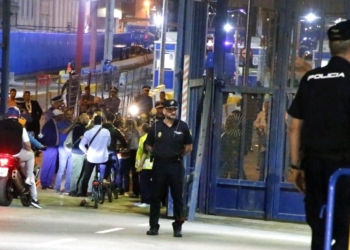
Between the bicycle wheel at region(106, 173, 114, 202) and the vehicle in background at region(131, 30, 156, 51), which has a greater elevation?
the vehicle in background at region(131, 30, 156, 51)

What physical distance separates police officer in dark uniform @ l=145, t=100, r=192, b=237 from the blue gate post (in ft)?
21.8

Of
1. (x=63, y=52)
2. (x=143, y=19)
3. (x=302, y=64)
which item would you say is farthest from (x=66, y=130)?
(x=143, y=19)

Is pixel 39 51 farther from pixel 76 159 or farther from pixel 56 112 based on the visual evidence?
pixel 76 159

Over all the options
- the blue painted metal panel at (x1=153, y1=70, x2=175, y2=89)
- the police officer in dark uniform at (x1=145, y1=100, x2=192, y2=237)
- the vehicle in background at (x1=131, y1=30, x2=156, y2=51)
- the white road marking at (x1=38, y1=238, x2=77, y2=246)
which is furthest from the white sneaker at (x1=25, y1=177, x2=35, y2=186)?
the vehicle in background at (x1=131, y1=30, x2=156, y2=51)

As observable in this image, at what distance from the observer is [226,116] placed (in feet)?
50.5

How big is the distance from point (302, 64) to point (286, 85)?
1.45 ft

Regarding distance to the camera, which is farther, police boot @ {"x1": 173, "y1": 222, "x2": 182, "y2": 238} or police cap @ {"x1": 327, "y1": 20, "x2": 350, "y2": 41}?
police boot @ {"x1": 173, "y1": 222, "x2": 182, "y2": 238}

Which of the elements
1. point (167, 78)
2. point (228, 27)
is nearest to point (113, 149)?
point (228, 27)

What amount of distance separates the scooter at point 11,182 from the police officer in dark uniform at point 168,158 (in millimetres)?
3575

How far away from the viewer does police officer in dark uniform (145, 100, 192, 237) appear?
12102 mm

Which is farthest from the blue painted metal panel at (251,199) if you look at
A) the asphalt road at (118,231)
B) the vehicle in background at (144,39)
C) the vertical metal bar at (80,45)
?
the vehicle in background at (144,39)

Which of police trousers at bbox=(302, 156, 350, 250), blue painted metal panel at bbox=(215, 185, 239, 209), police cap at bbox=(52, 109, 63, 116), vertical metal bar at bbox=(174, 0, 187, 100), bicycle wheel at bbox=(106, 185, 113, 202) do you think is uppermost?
vertical metal bar at bbox=(174, 0, 187, 100)

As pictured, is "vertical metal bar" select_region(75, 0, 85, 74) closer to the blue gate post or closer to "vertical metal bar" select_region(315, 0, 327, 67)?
"vertical metal bar" select_region(315, 0, 327, 67)

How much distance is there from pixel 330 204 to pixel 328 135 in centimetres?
46
